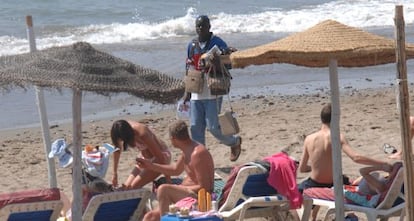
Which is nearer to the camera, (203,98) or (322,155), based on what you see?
(322,155)

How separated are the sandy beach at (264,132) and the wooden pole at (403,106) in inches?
156

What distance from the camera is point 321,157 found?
7535mm

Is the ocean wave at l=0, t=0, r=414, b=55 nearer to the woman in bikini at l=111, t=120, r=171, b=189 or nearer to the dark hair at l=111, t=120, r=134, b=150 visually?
the woman in bikini at l=111, t=120, r=171, b=189

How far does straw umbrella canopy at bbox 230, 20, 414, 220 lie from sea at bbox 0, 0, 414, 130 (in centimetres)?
721

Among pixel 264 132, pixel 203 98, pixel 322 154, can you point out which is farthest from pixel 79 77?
pixel 264 132

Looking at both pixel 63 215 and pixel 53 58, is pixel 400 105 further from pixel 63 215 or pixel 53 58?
pixel 63 215

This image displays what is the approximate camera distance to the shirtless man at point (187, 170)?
709 centimetres

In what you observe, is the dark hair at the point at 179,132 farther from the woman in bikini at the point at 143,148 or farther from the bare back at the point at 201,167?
the woman in bikini at the point at 143,148

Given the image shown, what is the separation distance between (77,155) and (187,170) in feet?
3.64

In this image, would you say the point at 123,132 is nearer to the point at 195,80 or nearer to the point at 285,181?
the point at 285,181

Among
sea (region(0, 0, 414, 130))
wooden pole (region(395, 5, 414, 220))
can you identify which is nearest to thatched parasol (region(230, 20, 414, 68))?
wooden pole (region(395, 5, 414, 220))

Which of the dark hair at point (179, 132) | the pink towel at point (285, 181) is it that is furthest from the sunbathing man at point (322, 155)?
the dark hair at point (179, 132)

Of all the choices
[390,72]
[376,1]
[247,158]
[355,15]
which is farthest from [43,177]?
[376,1]

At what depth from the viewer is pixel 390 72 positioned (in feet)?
53.4
